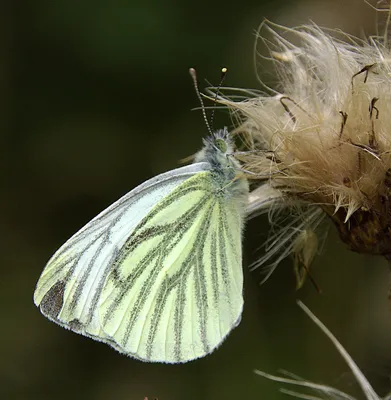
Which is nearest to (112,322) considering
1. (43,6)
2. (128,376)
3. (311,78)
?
(311,78)

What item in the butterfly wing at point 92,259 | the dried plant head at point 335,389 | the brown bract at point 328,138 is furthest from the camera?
the butterfly wing at point 92,259

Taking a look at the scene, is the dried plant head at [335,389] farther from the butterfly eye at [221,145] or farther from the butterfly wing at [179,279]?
the butterfly eye at [221,145]

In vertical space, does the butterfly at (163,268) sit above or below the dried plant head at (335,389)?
above

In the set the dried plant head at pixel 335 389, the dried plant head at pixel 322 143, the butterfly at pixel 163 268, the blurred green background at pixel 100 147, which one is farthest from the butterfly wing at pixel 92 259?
the blurred green background at pixel 100 147

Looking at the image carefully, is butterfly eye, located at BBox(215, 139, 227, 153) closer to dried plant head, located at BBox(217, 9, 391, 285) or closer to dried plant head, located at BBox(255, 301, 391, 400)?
dried plant head, located at BBox(217, 9, 391, 285)

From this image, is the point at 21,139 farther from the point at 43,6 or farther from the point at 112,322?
the point at 112,322

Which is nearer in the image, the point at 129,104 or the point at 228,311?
the point at 228,311

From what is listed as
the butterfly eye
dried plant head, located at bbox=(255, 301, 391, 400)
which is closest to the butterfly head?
the butterfly eye
